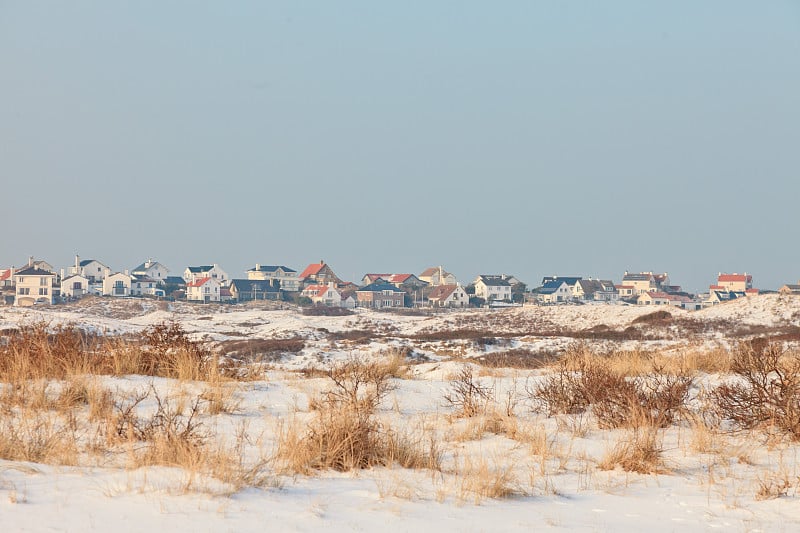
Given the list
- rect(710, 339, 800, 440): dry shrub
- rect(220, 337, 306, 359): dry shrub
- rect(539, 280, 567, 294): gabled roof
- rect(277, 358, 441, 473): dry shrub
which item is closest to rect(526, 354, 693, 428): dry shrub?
rect(710, 339, 800, 440): dry shrub

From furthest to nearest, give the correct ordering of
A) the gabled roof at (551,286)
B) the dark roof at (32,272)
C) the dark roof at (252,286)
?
1. the gabled roof at (551,286)
2. the dark roof at (252,286)
3. the dark roof at (32,272)

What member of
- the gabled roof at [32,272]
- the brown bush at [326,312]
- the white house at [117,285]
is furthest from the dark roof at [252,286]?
the brown bush at [326,312]

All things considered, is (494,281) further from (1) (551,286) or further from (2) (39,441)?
(2) (39,441)

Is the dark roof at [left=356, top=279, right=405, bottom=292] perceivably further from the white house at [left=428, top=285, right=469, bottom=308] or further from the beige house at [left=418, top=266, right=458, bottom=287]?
the beige house at [left=418, top=266, right=458, bottom=287]

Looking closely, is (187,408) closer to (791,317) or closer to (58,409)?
(58,409)

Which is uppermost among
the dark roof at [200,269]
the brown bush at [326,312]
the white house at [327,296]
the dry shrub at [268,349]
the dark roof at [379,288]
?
the dark roof at [200,269]

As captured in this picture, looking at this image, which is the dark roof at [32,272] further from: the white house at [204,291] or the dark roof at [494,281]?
the dark roof at [494,281]

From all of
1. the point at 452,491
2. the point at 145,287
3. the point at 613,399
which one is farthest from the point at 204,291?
the point at 452,491

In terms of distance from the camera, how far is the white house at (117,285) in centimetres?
11988

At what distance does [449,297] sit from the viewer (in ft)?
379

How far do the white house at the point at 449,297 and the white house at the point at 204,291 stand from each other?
3281cm

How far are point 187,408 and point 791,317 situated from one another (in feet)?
139

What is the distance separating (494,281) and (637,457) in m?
122

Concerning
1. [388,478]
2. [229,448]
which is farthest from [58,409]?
[388,478]
